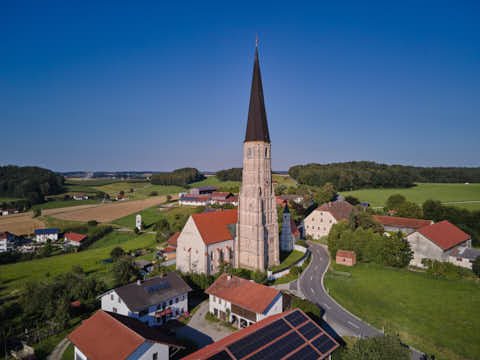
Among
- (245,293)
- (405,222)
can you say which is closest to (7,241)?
(245,293)

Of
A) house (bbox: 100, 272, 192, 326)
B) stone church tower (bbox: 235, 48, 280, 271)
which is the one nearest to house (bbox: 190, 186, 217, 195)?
stone church tower (bbox: 235, 48, 280, 271)

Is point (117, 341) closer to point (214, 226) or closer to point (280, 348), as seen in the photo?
point (280, 348)

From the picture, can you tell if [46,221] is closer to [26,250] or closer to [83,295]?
[26,250]

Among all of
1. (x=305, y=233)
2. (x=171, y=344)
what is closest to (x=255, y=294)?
(x=171, y=344)

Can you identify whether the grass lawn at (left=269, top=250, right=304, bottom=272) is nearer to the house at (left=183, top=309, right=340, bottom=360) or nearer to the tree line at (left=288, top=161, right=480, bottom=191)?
the house at (left=183, top=309, right=340, bottom=360)

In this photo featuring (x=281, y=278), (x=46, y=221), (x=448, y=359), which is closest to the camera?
(x=448, y=359)

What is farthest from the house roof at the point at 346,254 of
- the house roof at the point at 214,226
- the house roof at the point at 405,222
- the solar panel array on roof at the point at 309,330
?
the solar panel array on roof at the point at 309,330
